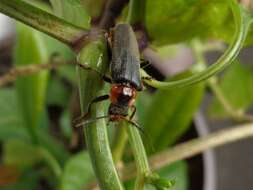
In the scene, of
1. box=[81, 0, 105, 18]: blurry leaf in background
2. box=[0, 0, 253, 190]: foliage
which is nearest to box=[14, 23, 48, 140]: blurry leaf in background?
box=[0, 0, 253, 190]: foliage

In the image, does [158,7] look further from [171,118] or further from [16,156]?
[16,156]

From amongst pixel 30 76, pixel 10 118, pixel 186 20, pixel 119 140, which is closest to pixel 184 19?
pixel 186 20

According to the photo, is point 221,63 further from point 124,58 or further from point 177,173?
point 177,173

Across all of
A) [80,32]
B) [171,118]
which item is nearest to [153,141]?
[171,118]

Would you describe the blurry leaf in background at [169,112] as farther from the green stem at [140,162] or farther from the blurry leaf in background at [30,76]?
the green stem at [140,162]

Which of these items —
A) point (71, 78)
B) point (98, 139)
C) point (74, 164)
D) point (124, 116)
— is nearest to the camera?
point (98, 139)
